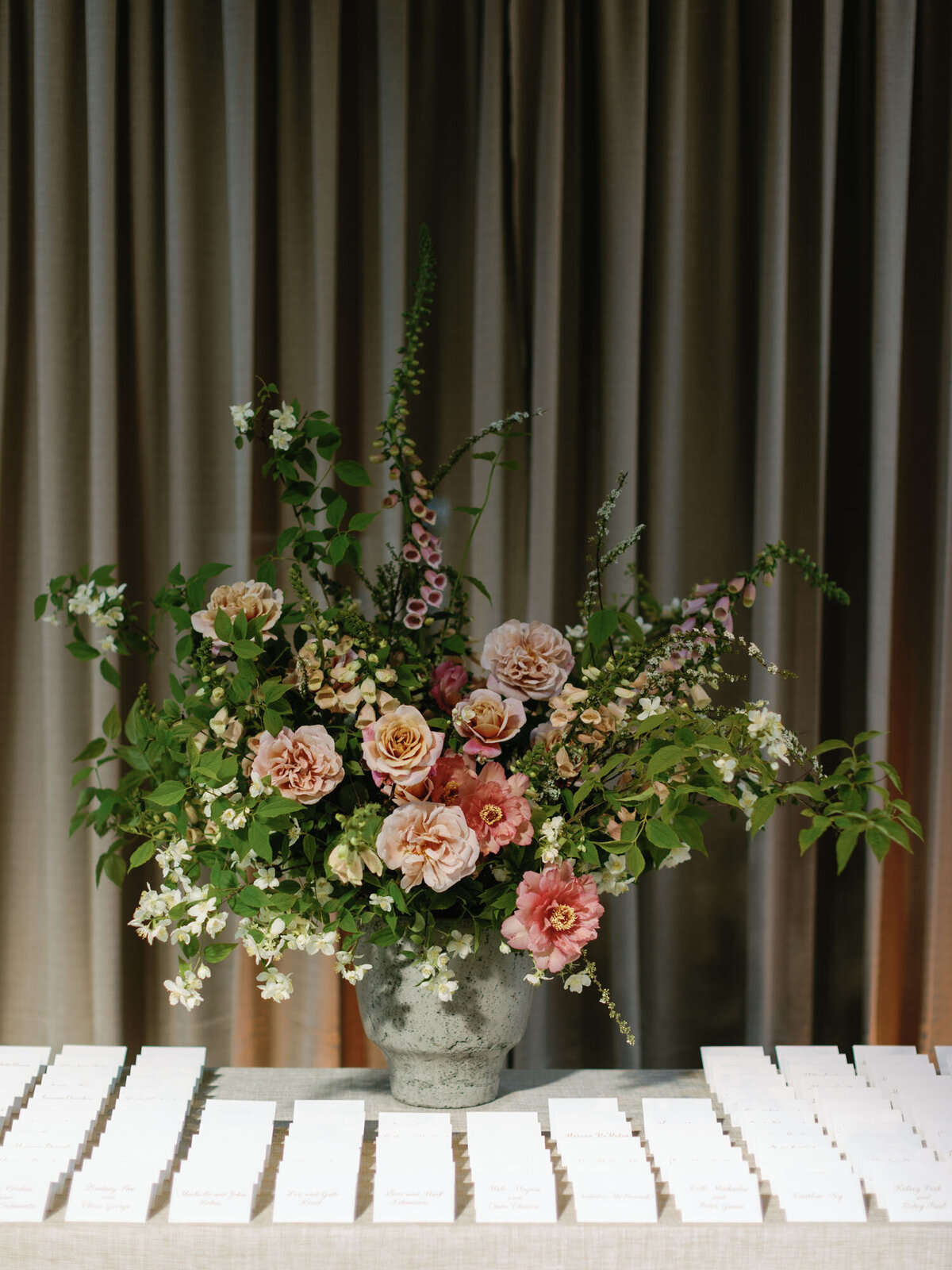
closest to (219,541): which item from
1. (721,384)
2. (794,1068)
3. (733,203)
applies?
(721,384)

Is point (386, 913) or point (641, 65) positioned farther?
point (641, 65)

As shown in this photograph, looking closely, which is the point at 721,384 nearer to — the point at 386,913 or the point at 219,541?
the point at 219,541

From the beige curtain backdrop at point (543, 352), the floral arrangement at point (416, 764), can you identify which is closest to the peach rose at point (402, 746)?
the floral arrangement at point (416, 764)

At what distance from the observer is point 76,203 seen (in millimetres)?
1472

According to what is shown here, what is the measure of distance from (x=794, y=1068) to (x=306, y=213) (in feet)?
4.17

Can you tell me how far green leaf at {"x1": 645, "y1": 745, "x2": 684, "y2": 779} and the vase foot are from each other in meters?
0.34

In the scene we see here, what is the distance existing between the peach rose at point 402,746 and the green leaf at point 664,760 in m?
0.16

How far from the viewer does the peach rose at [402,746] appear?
0.78 meters

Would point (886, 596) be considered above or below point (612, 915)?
above

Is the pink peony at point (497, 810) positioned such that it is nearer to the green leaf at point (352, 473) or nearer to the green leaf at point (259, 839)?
the green leaf at point (259, 839)

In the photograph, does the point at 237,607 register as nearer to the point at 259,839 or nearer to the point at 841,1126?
the point at 259,839

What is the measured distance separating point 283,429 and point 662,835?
476 millimetres

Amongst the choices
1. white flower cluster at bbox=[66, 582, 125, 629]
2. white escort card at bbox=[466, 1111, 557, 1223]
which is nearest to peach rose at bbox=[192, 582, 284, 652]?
white flower cluster at bbox=[66, 582, 125, 629]

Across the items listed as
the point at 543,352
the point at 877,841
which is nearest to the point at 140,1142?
the point at 877,841
